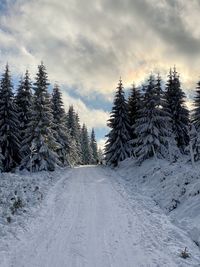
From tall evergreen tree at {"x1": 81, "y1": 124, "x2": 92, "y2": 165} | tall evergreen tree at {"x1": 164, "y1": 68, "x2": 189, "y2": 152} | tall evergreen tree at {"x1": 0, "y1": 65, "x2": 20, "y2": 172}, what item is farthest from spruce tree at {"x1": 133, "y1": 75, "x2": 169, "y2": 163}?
tall evergreen tree at {"x1": 81, "y1": 124, "x2": 92, "y2": 165}

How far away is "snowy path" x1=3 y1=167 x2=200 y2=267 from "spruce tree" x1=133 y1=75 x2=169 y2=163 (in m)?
16.8

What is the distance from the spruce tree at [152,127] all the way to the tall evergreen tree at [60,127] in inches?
620

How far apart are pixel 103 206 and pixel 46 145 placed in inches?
789

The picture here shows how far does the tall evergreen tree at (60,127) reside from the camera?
1818 inches

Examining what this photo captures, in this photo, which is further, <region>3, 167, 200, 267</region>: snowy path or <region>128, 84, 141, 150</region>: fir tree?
<region>128, 84, 141, 150</region>: fir tree

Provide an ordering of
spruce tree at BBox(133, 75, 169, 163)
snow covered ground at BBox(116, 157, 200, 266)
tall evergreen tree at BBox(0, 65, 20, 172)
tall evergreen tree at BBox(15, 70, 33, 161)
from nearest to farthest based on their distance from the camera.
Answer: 1. snow covered ground at BBox(116, 157, 200, 266)
2. spruce tree at BBox(133, 75, 169, 163)
3. tall evergreen tree at BBox(0, 65, 20, 172)
4. tall evergreen tree at BBox(15, 70, 33, 161)

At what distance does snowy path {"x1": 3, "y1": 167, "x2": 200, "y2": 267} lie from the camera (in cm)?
821

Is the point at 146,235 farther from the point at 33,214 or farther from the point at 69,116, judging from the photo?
Answer: the point at 69,116

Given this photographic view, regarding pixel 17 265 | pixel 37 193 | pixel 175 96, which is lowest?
pixel 17 265

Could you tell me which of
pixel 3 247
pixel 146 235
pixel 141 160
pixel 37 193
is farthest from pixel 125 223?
pixel 141 160

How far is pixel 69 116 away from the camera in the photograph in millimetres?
67875

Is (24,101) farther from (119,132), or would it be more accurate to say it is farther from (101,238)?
(101,238)

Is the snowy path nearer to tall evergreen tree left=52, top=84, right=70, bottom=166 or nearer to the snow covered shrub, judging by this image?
the snow covered shrub

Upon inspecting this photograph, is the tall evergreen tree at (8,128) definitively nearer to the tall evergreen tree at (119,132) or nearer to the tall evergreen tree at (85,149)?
the tall evergreen tree at (119,132)
